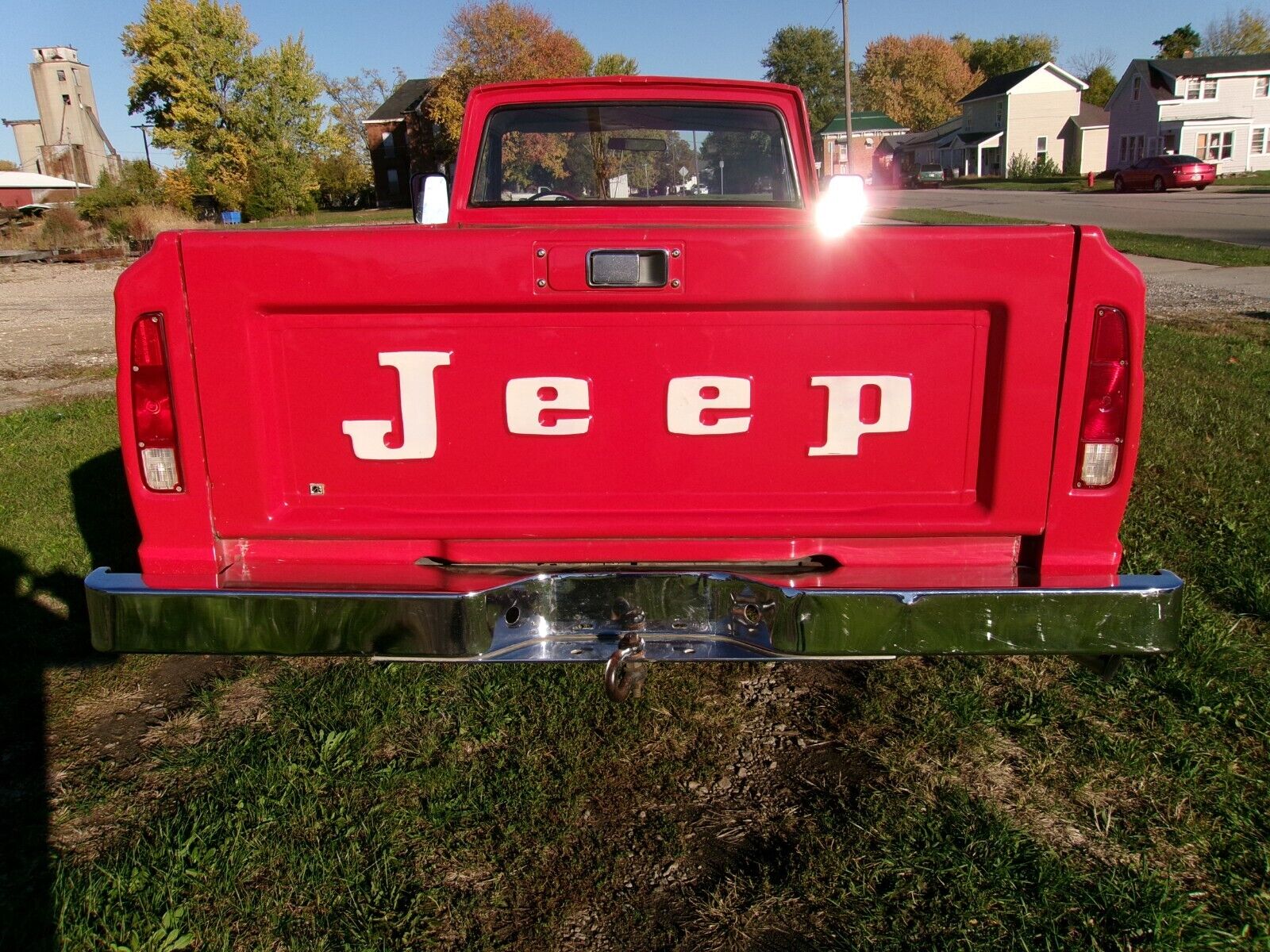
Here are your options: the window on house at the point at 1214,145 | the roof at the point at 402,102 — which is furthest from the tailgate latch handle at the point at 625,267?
the window on house at the point at 1214,145

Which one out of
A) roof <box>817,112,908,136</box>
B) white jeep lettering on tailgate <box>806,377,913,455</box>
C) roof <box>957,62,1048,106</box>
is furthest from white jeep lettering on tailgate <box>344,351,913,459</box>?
roof <box>817,112,908,136</box>

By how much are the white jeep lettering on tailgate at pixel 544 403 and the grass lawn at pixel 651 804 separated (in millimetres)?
1069

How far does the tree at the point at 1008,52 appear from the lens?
9469 cm

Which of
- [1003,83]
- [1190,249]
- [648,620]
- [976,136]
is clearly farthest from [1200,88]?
[648,620]

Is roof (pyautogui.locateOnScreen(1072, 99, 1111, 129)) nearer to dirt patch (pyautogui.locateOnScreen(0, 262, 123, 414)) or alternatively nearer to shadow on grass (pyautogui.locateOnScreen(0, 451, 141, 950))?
dirt patch (pyautogui.locateOnScreen(0, 262, 123, 414))

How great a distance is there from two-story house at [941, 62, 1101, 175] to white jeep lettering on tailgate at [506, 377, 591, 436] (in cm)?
7268

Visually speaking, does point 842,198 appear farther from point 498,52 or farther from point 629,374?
point 498,52

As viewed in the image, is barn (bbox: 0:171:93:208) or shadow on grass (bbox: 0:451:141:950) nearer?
shadow on grass (bbox: 0:451:141:950)

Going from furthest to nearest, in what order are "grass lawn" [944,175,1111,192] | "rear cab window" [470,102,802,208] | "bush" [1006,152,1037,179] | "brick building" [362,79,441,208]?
"bush" [1006,152,1037,179], "brick building" [362,79,441,208], "grass lawn" [944,175,1111,192], "rear cab window" [470,102,802,208]

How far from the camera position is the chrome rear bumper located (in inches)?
92.5

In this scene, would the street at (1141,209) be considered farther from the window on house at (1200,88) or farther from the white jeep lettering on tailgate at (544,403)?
the window on house at (1200,88)

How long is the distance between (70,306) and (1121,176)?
133ft

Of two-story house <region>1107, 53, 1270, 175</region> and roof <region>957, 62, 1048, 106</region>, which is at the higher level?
roof <region>957, 62, 1048, 106</region>

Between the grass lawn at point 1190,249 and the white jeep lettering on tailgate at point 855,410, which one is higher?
the white jeep lettering on tailgate at point 855,410
